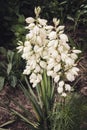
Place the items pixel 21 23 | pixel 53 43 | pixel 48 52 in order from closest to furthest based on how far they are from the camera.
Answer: pixel 53 43
pixel 48 52
pixel 21 23

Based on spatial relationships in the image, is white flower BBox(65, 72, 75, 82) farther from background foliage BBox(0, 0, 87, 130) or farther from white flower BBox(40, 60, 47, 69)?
background foliage BBox(0, 0, 87, 130)

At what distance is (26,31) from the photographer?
4582mm

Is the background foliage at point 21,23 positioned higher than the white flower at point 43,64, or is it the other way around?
the background foliage at point 21,23

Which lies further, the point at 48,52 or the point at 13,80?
the point at 13,80

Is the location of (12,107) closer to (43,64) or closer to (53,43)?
(43,64)

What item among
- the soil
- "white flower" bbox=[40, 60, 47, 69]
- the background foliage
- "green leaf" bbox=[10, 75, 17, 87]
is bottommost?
the soil

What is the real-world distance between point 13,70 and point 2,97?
31 centimetres

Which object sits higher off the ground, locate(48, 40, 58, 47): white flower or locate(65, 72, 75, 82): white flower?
locate(48, 40, 58, 47): white flower

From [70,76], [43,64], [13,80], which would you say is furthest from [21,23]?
[70,76]

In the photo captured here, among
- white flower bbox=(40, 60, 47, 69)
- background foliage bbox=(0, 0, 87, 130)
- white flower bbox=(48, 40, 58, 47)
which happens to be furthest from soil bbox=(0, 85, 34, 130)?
white flower bbox=(48, 40, 58, 47)

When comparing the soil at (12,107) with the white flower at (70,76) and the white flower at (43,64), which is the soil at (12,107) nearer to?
the white flower at (43,64)

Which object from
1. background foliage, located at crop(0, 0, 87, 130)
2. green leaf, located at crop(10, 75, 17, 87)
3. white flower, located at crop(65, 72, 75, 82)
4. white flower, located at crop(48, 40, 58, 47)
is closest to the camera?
white flower, located at crop(48, 40, 58, 47)

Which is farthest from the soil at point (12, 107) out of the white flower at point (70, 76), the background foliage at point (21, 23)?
the white flower at point (70, 76)

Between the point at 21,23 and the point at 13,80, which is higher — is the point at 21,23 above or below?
above
